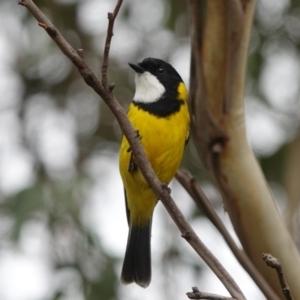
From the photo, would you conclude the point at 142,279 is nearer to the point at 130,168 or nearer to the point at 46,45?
the point at 130,168

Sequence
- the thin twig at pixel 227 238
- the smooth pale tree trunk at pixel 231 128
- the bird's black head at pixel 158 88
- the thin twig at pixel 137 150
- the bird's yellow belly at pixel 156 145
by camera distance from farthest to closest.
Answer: the bird's black head at pixel 158 88 < the bird's yellow belly at pixel 156 145 < the smooth pale tree trunk at pixel 231 128 < the thin twig at pixel 227 238 < the thin twig at pixel 137 150

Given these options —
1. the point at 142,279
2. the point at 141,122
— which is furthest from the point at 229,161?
the point at 142,279

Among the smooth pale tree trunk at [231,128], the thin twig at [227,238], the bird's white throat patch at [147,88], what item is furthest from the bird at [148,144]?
the thin twig at [227,238]

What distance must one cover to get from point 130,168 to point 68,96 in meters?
2.29

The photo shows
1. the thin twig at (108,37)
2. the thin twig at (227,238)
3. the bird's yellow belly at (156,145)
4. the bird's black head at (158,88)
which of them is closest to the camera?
the thin twig at (108,37)

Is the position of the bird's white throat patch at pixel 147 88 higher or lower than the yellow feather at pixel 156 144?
higher

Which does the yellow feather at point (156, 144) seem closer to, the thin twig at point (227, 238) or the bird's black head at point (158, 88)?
the bird's black head at point (158, 88)

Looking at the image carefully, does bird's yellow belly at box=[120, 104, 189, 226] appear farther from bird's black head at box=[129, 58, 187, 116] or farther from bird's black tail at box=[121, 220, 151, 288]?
bird's black tail at box=[121, 220, 151, 288]

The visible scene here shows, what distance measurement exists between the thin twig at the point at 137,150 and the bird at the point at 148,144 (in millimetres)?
860

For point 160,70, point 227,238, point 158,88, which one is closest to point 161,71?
point 160,70

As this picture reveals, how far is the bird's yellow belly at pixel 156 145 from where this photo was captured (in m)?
2.75

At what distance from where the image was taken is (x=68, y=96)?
495 cm

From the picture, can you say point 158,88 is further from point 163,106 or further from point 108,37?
point 108,37

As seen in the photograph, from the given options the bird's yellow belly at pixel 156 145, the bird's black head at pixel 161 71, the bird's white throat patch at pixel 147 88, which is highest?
the bird's black head at pixel 161 71
